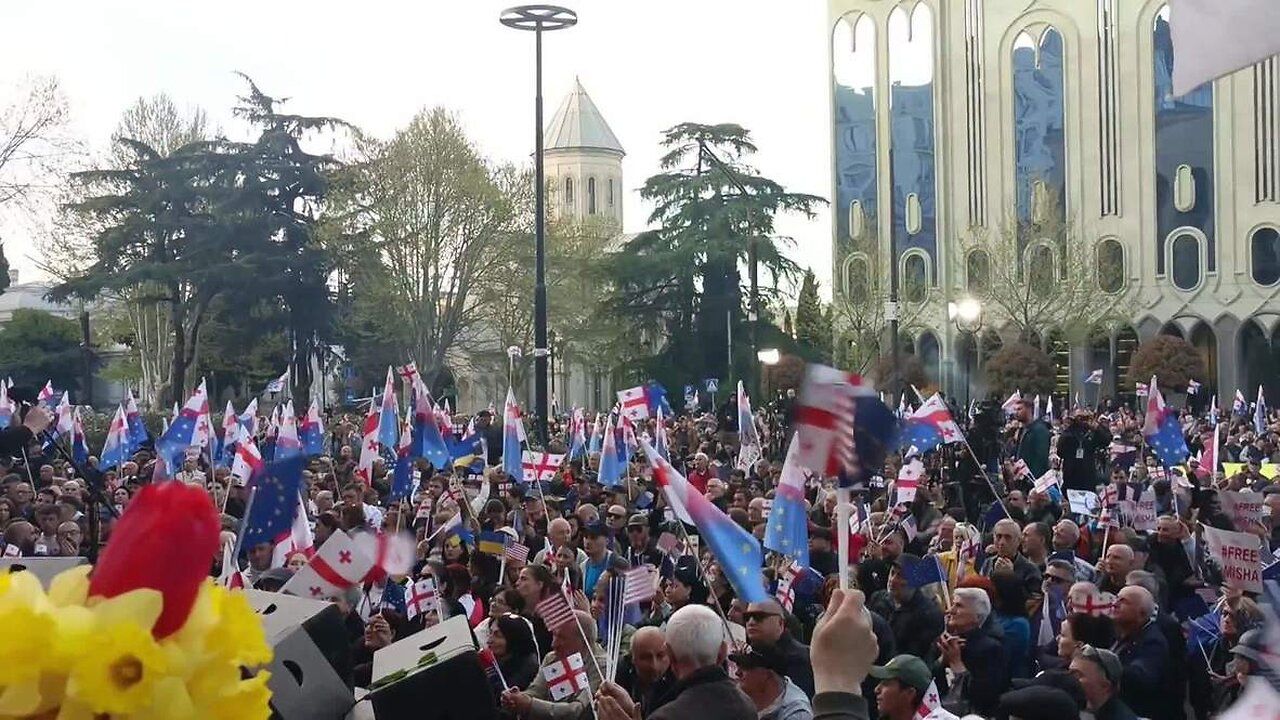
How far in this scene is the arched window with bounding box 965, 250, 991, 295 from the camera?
66.2m

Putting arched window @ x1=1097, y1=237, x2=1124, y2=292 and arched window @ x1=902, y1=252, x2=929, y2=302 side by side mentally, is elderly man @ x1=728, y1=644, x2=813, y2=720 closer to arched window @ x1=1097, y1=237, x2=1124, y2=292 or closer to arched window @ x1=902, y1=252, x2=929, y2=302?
arched window @ x1=1097, y1=237, x2=1124, y2=292

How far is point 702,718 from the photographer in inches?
187

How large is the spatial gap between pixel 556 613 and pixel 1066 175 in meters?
63.6

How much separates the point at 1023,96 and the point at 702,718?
2654 inches

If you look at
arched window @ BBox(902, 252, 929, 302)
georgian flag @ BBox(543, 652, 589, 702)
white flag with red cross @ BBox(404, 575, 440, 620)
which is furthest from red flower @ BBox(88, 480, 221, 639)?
arched window @ BBox(902, 252, 929, 302)

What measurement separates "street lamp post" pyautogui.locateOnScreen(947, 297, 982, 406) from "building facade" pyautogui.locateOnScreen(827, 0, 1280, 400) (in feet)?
1.14

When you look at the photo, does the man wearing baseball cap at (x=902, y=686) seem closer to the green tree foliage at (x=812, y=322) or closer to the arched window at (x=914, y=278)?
the green tree foliage at (x=812, y=322)

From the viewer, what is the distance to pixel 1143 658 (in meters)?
7.42

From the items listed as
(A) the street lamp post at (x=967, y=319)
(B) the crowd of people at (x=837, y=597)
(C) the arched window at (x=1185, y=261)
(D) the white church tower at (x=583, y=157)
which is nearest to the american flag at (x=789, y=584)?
(B) the crowd of people at (x=837, y=597)

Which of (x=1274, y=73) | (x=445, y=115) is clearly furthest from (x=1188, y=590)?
(x=1274, y=73)

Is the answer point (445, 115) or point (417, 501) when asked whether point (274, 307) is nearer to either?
point (445, 115)

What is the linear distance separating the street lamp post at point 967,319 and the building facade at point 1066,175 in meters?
0.35

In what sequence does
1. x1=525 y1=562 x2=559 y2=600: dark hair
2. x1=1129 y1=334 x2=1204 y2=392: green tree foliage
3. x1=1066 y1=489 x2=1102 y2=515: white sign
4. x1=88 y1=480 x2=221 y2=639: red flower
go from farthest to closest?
x1=1129 y1=334 x2=1204 y2=392: green tree foliage
x1=1066 y1=489 x2=1102 y2=515: white sign
x1=525 y1=562 x2=559 y2=600: dark hair
x1=88 y1=480 x2=221 y2=639: red flower

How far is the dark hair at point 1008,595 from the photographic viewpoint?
8.41m
